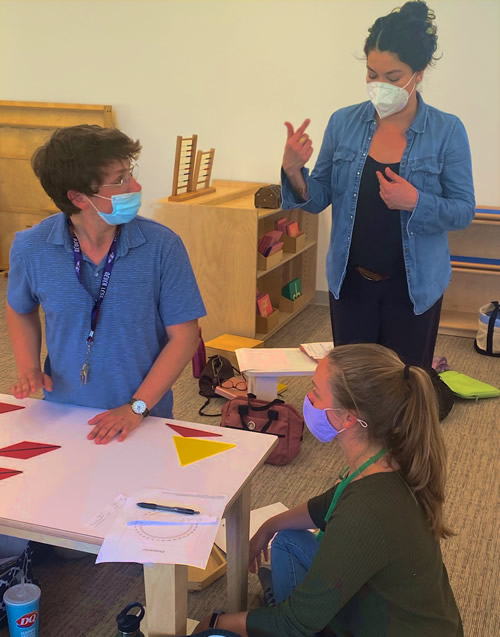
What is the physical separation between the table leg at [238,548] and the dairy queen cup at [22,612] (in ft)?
1.60

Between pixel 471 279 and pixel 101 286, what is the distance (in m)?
3.28

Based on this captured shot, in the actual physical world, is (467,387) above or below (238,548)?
below

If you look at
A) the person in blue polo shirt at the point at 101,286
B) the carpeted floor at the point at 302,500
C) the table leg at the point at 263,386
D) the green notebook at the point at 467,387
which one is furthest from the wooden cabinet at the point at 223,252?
the person in blue polo shirt at the point at 101,286

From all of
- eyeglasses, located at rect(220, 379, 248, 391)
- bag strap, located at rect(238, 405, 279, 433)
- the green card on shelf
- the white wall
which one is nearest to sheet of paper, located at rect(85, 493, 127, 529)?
bag strap, located at rect(238, 405, 279, 433)

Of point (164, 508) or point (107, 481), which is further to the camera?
point (107, 481)

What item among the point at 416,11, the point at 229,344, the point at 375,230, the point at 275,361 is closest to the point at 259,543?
the point at 375,230

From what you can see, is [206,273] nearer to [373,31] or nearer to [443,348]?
[443,348]

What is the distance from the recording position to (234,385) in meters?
3.30

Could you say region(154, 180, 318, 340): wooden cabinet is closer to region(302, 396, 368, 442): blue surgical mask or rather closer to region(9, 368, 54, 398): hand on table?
region(9, 368, 54, 398): hand on table

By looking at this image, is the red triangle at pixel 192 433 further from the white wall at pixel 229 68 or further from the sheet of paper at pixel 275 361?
the white wall at pixel 229 68

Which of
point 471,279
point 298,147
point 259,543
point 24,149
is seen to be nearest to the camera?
point 259,543

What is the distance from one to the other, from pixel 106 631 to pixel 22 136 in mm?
4420

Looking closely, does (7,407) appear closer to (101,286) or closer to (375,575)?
(101,286)

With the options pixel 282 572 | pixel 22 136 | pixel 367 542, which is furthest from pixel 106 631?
pixel 22 136
